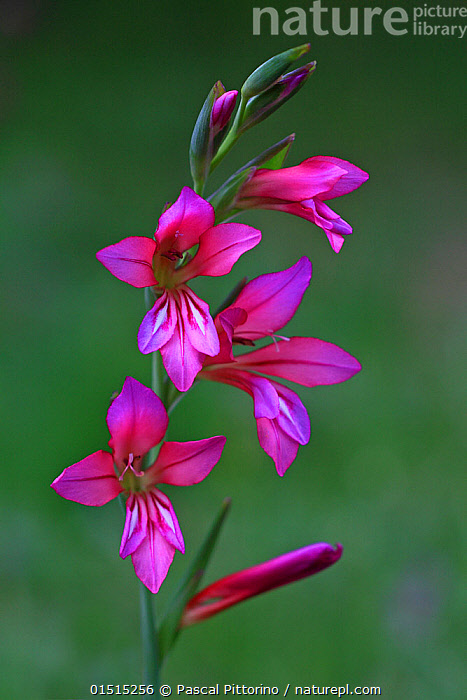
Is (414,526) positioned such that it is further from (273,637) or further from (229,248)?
(229,248)

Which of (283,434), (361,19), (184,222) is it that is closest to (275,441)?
(283,434)

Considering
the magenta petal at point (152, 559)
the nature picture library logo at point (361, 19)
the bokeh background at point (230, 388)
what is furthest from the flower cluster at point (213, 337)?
the nature picture library logo at point (361, 19)

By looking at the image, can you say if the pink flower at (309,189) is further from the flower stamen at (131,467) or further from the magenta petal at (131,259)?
the flower stamen at (131,467)

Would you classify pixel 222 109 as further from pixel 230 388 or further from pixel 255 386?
pixel 230 388

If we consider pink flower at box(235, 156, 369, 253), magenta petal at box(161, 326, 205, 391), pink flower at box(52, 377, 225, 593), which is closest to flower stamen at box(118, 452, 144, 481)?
pink flower at box(52, 377, 225, 593)

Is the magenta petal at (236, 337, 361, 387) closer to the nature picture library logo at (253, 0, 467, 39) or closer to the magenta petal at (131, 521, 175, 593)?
the magenta petal at (131, 521, 175, 593)
